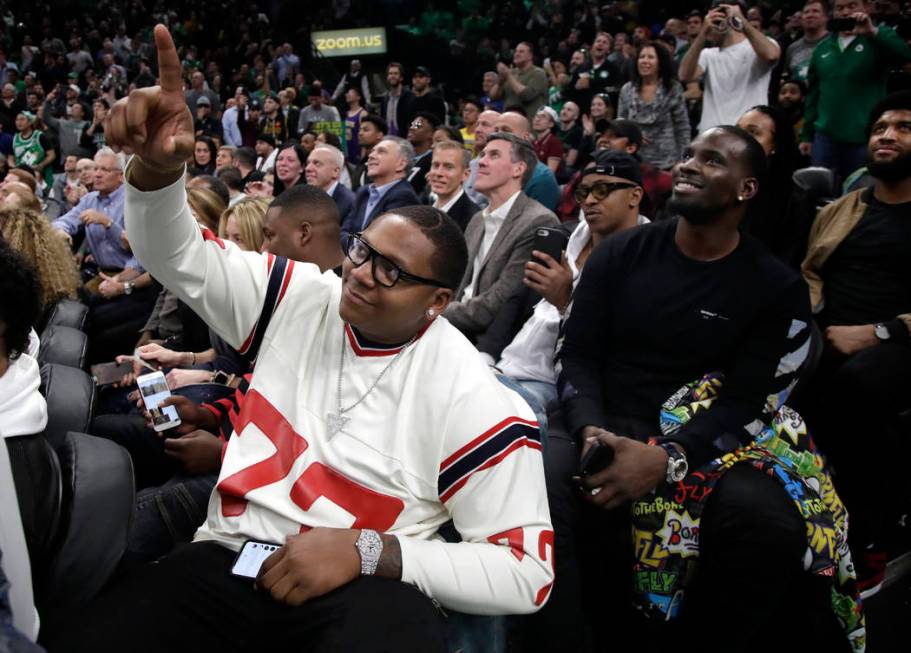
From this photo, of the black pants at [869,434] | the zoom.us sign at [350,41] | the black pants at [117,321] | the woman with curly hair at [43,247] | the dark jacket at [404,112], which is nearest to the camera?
the black pants at [869,434]

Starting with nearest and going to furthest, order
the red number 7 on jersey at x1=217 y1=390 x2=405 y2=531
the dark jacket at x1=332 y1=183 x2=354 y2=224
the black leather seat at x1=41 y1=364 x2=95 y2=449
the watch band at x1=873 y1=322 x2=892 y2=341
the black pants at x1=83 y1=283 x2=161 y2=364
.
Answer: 1. the red number 7 on jersey at x1=217 y1=390 x2=405 y2=531
2. the black leather seat at x1=41 y1=364 x2=95 y2=449
3. the watch band at x1=873 y1=322 x2=892 y2=341
4. the black pants at x1=83 y1=283 x2=161 y2=364
5. the dark jacket at x1=332 y1=183 x2=354 y2=224

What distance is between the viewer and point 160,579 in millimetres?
1495

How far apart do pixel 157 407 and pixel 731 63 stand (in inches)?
176

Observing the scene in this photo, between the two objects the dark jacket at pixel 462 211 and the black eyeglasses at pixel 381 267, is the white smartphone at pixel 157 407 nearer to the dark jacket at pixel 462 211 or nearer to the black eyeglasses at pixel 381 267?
the black eyeglasses at pixel 381 267

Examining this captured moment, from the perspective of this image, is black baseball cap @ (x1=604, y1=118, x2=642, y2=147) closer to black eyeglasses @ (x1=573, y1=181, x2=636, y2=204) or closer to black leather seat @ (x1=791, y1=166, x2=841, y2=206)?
black leather seat @ (x1=791, y1=166, x2=841, y2=206)

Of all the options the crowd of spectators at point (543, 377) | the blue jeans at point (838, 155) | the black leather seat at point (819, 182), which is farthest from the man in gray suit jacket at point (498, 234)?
the blue jeans at point (838, 155)

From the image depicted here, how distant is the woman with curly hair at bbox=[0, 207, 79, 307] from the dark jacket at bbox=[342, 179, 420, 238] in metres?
1.64

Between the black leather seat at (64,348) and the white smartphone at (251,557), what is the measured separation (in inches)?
64.2

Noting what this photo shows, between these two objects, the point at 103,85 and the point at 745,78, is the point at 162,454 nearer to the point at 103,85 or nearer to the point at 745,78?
the point at 745,78

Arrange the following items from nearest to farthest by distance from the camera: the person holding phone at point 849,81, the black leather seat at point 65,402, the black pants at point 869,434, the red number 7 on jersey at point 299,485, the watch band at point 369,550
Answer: the watch band at point 369,550, the red number 7 on jersey at point 299,485, the black leather seat at point 65,402, the black pants at point 869,434, the person holding phone at point 849,81

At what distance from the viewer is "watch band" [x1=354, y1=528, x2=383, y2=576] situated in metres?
1.46

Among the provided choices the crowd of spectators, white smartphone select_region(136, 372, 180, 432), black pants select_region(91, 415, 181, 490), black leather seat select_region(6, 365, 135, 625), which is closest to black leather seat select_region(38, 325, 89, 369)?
the crowd of spectators

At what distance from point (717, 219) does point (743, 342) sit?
0.40 metres

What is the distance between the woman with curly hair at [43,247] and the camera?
11.8 feet
